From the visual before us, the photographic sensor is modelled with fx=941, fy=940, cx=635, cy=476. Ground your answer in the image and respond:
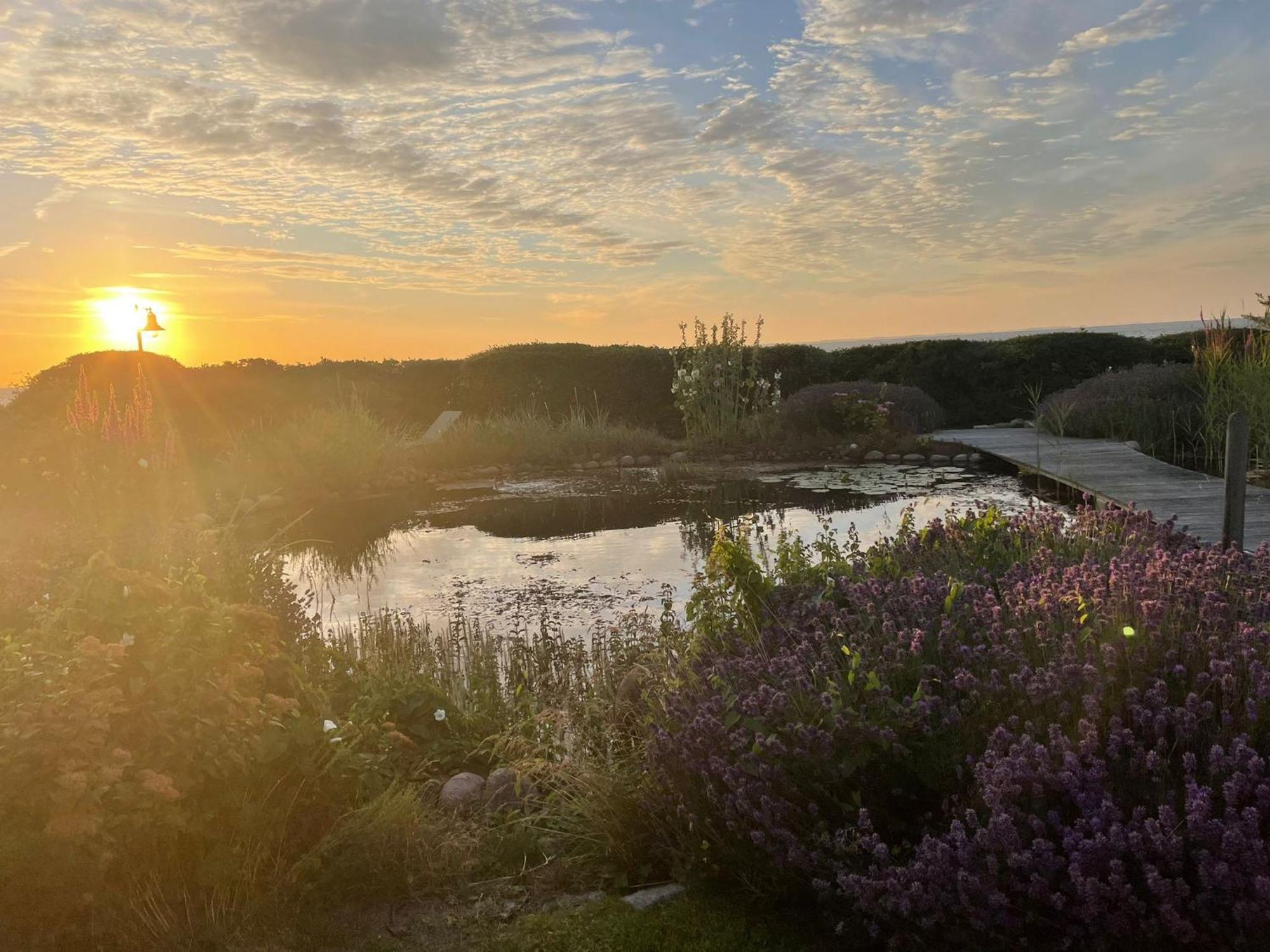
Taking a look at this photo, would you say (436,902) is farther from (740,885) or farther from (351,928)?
(740,885)

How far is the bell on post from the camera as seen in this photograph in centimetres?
1324

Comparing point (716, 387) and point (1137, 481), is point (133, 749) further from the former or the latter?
point (716, 387)

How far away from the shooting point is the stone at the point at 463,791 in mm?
3502

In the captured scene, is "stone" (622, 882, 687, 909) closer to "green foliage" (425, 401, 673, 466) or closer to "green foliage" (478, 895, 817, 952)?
"green foliage" (478, 895, 817, 952)

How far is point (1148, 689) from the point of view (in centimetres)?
236

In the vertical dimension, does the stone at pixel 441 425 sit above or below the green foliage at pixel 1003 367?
below

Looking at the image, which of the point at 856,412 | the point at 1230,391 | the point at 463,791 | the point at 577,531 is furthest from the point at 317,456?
the point at 1230,391

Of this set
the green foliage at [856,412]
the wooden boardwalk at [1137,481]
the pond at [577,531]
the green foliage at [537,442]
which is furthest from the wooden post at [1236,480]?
the green foliage at [537,442]

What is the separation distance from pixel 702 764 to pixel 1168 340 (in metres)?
18.4

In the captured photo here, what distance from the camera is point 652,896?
2670mm

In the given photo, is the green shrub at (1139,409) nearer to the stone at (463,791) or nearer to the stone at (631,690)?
the stone at (631,690)

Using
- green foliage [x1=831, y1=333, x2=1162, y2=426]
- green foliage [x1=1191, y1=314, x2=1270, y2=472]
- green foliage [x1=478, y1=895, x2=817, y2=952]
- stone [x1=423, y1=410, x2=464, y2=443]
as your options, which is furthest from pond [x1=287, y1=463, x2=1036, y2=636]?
green foliage [x1=831, y1=333, x2=1162, y2=426]

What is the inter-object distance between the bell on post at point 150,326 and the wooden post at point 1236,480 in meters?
13.0

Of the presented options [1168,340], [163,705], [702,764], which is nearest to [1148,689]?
[702,764]
